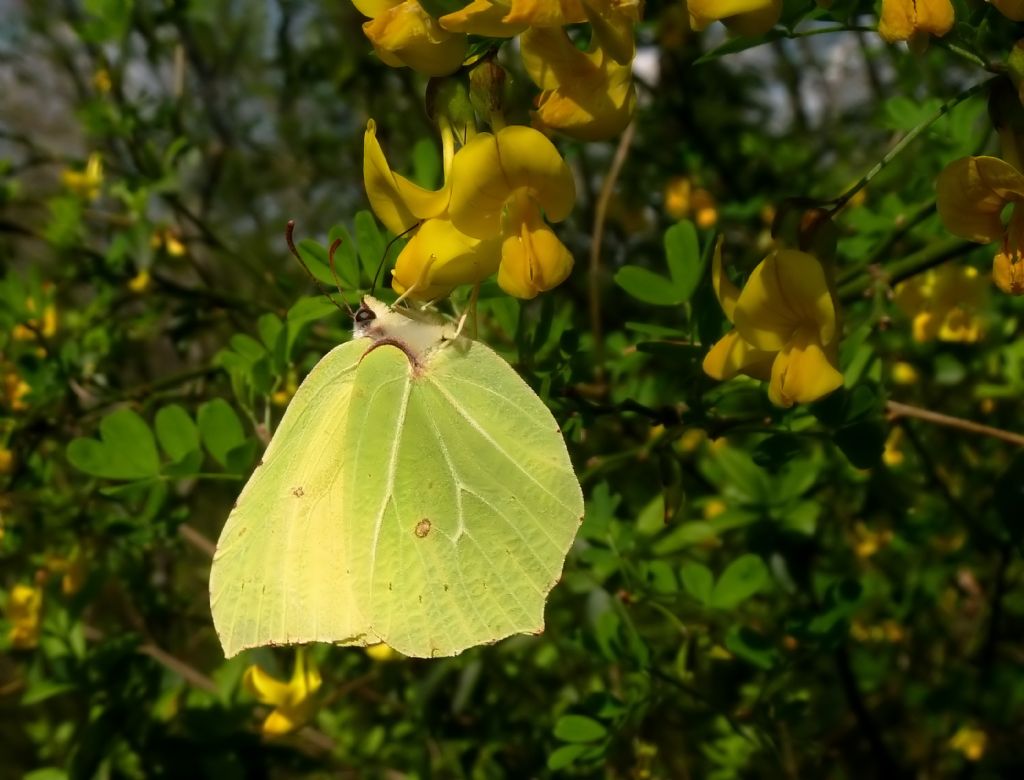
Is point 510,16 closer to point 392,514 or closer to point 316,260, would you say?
point 316,260

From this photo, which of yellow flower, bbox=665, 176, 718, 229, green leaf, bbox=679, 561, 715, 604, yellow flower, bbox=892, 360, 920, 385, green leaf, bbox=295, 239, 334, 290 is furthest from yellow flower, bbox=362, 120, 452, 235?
yellow flower, bbox=665, 176, 718, 229

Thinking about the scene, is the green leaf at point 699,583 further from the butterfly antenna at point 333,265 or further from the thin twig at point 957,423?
the butterfly antenna at point 333,265

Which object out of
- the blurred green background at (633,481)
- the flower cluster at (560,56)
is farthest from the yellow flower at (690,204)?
the flower cluster at (560,56)

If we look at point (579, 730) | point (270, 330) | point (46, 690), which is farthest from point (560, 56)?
point (46, 690)

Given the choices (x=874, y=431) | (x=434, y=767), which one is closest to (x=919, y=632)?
→ (x=434, y=767)

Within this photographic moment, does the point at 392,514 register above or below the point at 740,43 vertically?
below

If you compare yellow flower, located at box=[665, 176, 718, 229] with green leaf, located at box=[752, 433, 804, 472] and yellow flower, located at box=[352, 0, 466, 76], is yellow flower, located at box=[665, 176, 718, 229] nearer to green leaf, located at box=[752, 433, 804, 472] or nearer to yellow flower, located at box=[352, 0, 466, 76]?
green leaf, located at box=[752, 433, 804, 472]
